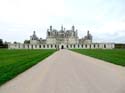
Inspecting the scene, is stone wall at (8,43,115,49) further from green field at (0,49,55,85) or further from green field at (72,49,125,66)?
green field at (0,49,55,85)

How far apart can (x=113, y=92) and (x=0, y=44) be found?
167483mm

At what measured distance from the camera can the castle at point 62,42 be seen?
183 m

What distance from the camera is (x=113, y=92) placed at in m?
7.39

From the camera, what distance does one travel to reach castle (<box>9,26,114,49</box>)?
18334 cm

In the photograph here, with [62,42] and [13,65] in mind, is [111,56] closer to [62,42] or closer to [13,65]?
[13,65]

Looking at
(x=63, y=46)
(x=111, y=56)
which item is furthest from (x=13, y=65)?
(x=63, y=46)

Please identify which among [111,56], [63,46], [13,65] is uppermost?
[63,46]

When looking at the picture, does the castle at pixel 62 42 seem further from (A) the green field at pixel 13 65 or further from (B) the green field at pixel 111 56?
(A) the green field at pixel 13 65

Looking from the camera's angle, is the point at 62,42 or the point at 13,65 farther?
the point at 62,42

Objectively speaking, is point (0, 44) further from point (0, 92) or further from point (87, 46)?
point (0, 92)

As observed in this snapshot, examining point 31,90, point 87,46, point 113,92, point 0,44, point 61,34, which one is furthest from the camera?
point 61,34

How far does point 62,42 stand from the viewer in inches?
7436

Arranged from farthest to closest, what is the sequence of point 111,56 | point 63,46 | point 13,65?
point 63,46 → point 111,56 → point 13,65

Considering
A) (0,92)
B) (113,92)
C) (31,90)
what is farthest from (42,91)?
(113,92)
